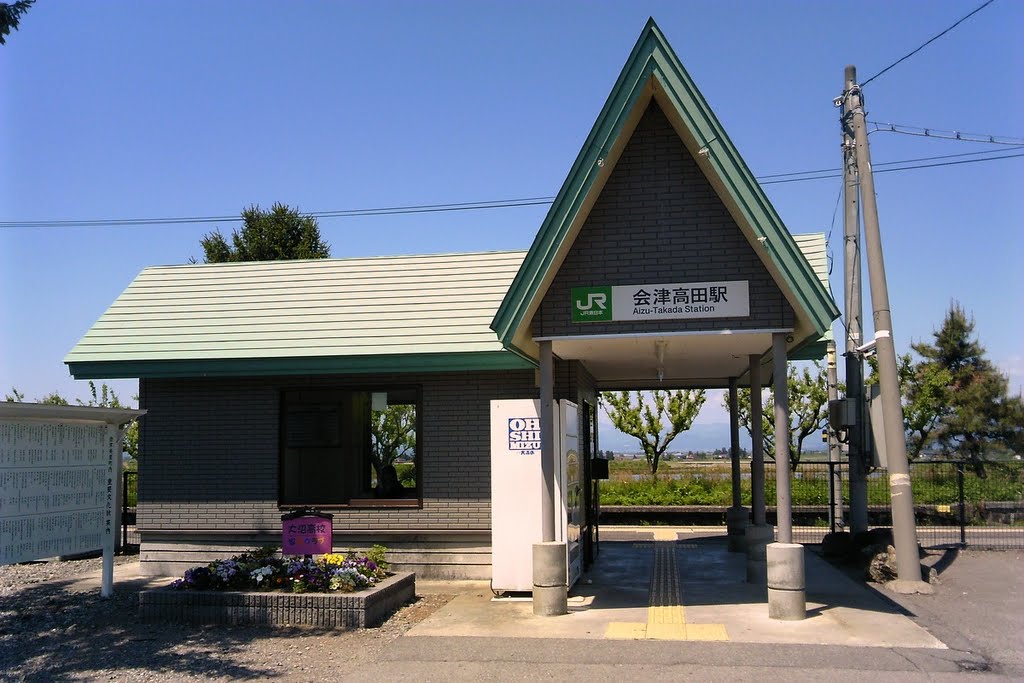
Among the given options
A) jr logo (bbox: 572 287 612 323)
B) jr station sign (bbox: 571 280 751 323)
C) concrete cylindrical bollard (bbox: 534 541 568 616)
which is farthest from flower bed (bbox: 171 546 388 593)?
jr station sign (bbox: 571 280 751 323)

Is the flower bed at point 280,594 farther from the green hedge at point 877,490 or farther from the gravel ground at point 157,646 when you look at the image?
the green hedge at point 877,490

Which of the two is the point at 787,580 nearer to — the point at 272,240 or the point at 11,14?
the point at 11,14

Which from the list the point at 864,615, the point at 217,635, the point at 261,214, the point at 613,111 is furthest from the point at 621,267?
the point at 261,214

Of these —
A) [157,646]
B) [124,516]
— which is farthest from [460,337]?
[124,516]

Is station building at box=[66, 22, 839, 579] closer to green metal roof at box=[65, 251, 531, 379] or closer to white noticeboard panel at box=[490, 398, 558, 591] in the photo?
green metal roof at box=[65, 251, 531, 379]

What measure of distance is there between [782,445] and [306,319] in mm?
7881

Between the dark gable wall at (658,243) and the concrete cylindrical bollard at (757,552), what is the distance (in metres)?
3.56

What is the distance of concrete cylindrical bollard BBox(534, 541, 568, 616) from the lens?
10.1 meters

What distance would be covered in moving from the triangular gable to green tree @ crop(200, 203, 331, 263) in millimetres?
30450

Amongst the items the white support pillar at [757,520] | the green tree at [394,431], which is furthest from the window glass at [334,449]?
the green tree at [394,431]

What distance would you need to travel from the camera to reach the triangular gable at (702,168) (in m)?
9.52

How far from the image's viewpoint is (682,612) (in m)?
10.4

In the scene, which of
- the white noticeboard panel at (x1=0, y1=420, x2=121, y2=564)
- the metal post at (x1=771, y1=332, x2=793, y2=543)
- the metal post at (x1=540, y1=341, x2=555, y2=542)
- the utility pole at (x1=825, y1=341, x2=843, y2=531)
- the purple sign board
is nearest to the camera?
the metal post at (x1=771, y1=332, x2=793, y2=543)

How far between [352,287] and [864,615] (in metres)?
9.22
